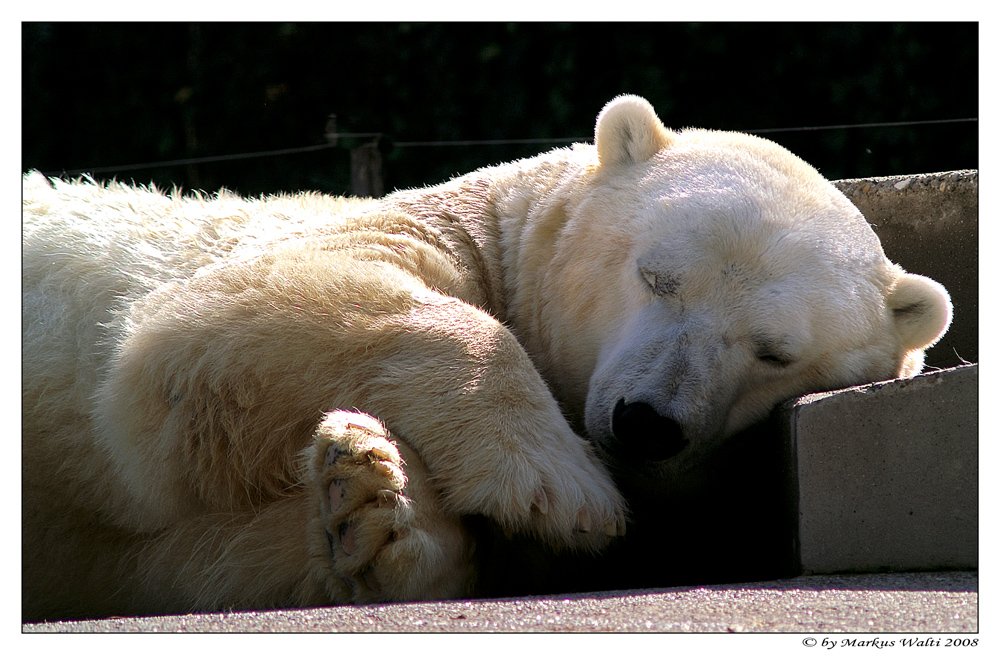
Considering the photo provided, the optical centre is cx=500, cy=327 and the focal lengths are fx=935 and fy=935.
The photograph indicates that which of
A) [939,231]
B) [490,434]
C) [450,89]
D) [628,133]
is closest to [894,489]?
[490,434]

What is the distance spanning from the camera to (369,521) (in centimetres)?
176

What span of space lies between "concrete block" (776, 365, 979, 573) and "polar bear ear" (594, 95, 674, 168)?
1.09 m

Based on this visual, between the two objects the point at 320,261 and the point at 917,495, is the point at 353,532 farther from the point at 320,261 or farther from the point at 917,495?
the point at 917,495

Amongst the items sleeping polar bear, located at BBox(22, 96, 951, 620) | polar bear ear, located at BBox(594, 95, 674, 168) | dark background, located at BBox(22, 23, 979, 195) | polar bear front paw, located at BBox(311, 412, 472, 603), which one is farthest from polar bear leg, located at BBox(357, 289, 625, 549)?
dark background, located at BBox(22, 23, 979, 195)

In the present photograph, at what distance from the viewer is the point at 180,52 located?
6.38 metres

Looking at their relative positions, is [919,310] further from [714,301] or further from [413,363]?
[413,363]

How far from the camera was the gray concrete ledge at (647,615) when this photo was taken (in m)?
1.53

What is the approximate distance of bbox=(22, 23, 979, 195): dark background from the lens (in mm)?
4879

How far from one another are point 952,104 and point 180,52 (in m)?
4.82

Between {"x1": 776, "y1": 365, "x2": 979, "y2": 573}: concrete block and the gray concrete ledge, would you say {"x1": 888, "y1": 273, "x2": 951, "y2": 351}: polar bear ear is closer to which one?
{"x1": 776, "y1": 365, "x2": 979, "y2": 573}: concrete block

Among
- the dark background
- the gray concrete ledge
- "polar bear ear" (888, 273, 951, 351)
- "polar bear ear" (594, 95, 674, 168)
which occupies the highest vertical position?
the dark background

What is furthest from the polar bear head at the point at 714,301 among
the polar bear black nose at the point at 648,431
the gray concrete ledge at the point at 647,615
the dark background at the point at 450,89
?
the dark background at the point at 450,89

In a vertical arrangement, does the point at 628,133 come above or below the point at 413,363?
above

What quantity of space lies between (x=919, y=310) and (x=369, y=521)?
1624 millimetres
